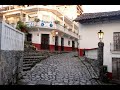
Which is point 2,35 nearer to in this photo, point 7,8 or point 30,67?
point 30,67

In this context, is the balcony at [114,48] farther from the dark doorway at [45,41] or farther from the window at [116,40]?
the dark doorway at [45,41]

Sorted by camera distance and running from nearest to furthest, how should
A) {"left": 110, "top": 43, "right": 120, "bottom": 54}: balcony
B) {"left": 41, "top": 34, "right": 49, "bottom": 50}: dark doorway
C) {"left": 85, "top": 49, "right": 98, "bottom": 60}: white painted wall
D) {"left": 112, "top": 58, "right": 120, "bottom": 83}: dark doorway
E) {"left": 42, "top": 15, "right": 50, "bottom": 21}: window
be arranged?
1. {"left": 112, "top": 58, "right": 120, "bottom": 83}: dark doorway
2. {"left": 110, "top": 43, "right": 120, "bottom": 54}: balcony
3. {"left": 85, "top": 49, "right": 98, "bottom": 60}: white painted wall
4. {"left": 41, "top": 34, "right": 49, "bottom": 50}: dark doorway
5. {"left": 42, "top": 15, "right": 50, "bottom": 21}: window

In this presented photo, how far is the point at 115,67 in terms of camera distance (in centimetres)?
1130

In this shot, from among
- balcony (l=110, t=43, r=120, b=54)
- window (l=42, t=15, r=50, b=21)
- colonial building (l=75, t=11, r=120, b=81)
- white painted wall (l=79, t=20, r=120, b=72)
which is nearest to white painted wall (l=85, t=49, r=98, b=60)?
colonial building (l=75, t=11, r=120, b=81)

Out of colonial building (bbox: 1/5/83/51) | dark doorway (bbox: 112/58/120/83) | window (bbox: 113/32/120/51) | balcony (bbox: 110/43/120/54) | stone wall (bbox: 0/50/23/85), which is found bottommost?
dark doorway (bbox: 112/58/120/83)

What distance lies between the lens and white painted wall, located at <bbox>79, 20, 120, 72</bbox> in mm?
11887

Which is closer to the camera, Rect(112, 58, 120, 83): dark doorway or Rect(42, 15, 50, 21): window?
Rect(112, 58, 120, 83): dark doorway

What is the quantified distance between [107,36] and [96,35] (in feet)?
4.98

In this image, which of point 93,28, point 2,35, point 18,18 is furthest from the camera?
point 18,18

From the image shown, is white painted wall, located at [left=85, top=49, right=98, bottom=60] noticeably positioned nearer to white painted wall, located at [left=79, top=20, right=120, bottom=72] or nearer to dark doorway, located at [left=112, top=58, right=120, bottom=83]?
white painted wall, located at [left=79, top=20, right=120, bottom=72]

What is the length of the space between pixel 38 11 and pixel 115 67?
1152 centimetres

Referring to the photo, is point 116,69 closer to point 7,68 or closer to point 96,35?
point 96,35
